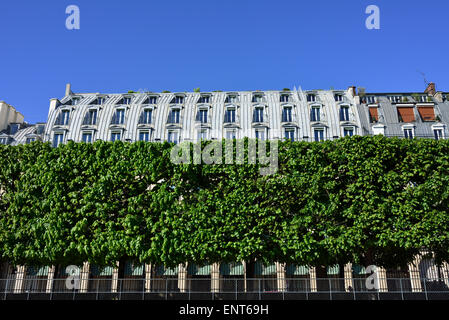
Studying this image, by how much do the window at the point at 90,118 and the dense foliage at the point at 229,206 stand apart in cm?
1468

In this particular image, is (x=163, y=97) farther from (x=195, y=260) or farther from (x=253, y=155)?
(x=195, y=260)

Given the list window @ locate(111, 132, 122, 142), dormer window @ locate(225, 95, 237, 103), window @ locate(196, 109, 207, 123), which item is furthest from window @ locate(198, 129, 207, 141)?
window @ locate(111, 132, 122, 142)

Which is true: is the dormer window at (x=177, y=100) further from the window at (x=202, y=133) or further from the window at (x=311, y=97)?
the window at (x=311, y=97)

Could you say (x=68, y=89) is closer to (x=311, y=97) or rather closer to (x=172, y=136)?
(x=172, y=136)

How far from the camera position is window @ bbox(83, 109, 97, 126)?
39281 millimetres

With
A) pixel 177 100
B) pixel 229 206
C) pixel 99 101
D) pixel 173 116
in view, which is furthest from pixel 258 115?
pixel 229 206

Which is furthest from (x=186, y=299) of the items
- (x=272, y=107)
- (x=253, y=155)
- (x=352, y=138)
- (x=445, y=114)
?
(x=445, y=114)

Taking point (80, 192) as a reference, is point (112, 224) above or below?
below

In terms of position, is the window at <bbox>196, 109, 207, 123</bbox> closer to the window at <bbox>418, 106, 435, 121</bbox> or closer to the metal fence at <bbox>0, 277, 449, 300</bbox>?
the metal fence at <bbox>0, 277, 449, 300</bbox>

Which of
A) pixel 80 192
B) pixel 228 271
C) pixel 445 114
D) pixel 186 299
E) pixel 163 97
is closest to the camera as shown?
pixel 186 299

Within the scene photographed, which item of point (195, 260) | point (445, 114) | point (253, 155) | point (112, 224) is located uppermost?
point (445, 114)

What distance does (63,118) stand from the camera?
39594 mm

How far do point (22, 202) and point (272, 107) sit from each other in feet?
79.7

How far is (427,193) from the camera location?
2256cm
